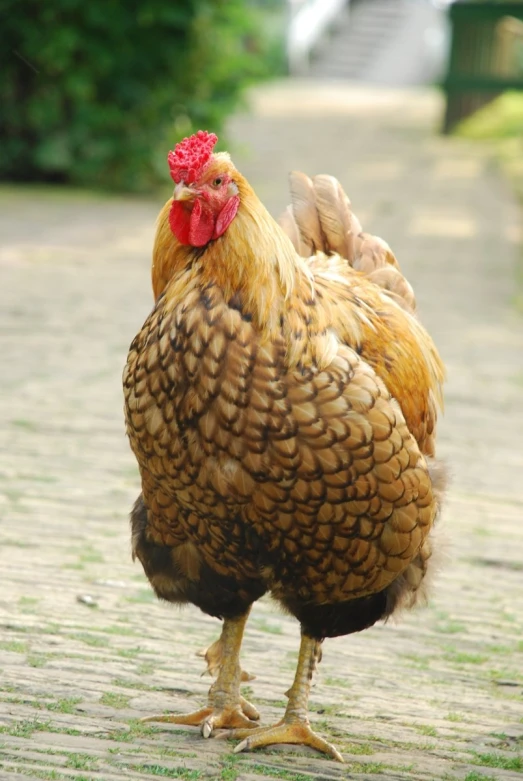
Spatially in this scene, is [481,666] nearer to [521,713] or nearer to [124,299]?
[521,713]

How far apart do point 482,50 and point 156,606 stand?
57.3ft

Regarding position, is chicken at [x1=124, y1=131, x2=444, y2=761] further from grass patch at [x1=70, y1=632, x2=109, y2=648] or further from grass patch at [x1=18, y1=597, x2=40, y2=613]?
grass patch at [x1=18, y1=597, x2=40, y2=613]

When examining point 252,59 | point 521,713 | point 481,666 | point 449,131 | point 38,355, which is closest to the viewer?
point 521,713

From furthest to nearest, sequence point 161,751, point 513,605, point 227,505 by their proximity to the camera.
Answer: point 513,605 → point 161,751 → point 227,505

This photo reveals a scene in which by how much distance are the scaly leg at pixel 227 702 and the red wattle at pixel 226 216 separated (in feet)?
4.61

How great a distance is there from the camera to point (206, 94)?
14211mm

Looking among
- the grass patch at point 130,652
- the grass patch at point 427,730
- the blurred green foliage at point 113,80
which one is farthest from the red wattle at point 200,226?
the blurred green foliage at point 113,80

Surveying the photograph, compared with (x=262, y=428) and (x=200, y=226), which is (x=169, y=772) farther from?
(x=200, y=226)

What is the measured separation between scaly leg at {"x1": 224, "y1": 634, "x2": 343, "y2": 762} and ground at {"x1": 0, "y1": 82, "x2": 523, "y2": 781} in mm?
52

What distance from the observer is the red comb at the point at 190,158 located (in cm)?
331

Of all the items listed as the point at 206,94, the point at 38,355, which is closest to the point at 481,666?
the point at 38,355

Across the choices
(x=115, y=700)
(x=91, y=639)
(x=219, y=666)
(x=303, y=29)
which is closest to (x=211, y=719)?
(x=219, y=666)

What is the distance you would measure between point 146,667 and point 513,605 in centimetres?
173

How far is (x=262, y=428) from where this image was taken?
3.23 meters
